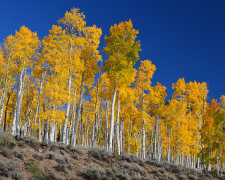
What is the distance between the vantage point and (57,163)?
1152 centimetres

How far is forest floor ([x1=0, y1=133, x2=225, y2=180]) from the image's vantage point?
9.44 metres

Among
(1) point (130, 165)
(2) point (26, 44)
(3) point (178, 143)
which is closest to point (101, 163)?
(1) point (130, 165)

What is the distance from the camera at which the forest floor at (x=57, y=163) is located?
9.44 metres

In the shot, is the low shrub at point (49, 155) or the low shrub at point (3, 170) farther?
the low shrub at point (49, 155)

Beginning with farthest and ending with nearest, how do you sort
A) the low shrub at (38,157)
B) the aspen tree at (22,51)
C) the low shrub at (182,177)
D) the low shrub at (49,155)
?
the aspen tree at (22,51)
the low shrub at (182,177)
the low shrub at (49,155)
the low shrub at (38,157)

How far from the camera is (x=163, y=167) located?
17.8 m

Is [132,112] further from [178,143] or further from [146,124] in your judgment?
[178,143]

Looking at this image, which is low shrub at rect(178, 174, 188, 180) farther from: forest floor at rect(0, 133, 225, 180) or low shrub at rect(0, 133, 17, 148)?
low shrub at rect(0, 133, 17, 148)

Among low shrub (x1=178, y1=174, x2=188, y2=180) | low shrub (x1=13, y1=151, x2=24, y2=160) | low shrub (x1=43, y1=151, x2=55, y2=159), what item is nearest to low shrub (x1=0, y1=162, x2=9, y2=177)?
low shrub (x1=13, y1=151, x2=24, y2=160)

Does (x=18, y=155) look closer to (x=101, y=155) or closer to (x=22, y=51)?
(x=101, y=155)

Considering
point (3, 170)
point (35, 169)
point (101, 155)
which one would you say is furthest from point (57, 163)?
point (101, 155)

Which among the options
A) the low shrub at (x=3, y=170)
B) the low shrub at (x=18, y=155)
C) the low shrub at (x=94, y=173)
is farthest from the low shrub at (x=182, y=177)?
the low shrub at (x=3, y=170)

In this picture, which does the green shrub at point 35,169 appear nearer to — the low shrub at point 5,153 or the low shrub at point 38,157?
the low shrub at point 38,157

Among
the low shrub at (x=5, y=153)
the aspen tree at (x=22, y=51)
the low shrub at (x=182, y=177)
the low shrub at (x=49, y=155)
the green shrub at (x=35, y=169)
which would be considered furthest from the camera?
the aspen tree at (x=22, y=51)
